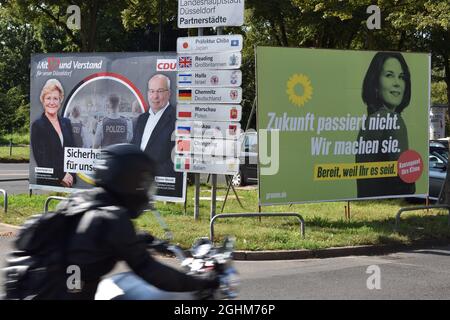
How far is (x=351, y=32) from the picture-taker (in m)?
26.2

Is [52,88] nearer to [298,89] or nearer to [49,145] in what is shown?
[49,145]

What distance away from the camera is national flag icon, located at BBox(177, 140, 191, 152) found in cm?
1236

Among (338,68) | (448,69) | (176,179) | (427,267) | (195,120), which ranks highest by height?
(448,69)

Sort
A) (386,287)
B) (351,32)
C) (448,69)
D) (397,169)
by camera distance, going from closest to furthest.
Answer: (386,287), (397,169), (351,32), (448,69)

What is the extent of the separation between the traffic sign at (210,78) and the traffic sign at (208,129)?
71cm

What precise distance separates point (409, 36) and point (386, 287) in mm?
21215

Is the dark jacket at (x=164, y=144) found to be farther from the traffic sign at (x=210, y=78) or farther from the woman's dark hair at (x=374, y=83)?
the woman's dark hair at (x=374, y=83)

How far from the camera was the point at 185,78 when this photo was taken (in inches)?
485

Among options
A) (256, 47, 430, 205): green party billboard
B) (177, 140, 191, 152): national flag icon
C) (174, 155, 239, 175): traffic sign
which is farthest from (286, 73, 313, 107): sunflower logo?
(177, 140, 191, 152): national flag icon

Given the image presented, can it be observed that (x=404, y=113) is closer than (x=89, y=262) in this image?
No

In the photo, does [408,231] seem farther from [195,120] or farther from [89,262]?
[89,262]

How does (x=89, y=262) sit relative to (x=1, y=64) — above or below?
below

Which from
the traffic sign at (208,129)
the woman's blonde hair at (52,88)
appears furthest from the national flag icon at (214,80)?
the woman's blonde hair at (52,88)

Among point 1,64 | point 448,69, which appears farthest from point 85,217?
point 1,64
